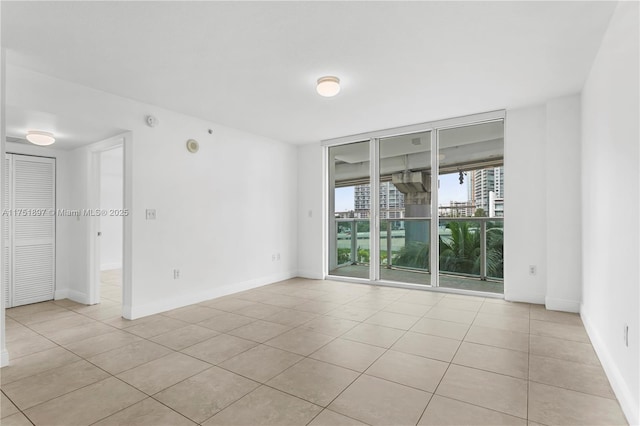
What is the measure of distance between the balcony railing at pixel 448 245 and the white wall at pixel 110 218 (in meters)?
5.50

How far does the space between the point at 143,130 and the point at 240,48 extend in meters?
1.87

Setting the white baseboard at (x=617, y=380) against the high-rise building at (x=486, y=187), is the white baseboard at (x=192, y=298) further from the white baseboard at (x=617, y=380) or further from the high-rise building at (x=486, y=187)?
the white baseboard at (x=617, y=380)

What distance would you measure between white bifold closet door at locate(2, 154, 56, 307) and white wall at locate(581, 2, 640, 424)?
6110 millimetres

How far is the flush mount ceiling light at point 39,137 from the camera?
3.74m

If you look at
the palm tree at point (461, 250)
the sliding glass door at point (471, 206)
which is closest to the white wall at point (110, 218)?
the sliding glass door at point (471, 206)

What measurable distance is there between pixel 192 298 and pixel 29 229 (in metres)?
2.44

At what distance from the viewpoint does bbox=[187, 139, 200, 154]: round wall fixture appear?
423 cm

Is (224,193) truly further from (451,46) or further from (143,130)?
(451,46)

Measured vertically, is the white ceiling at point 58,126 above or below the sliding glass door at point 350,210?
above

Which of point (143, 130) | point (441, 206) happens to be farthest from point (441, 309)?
point (143, 130)

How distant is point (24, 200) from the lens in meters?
4.36

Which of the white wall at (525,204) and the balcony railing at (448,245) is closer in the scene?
the white wall at (525,204)

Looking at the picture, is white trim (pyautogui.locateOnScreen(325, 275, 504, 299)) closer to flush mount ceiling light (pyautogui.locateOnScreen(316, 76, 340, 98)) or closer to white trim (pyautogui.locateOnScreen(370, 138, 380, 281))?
white trim (pyautogui.locateOnScreen(370, 138, 380, 281))

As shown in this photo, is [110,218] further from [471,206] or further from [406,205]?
[471,206]
